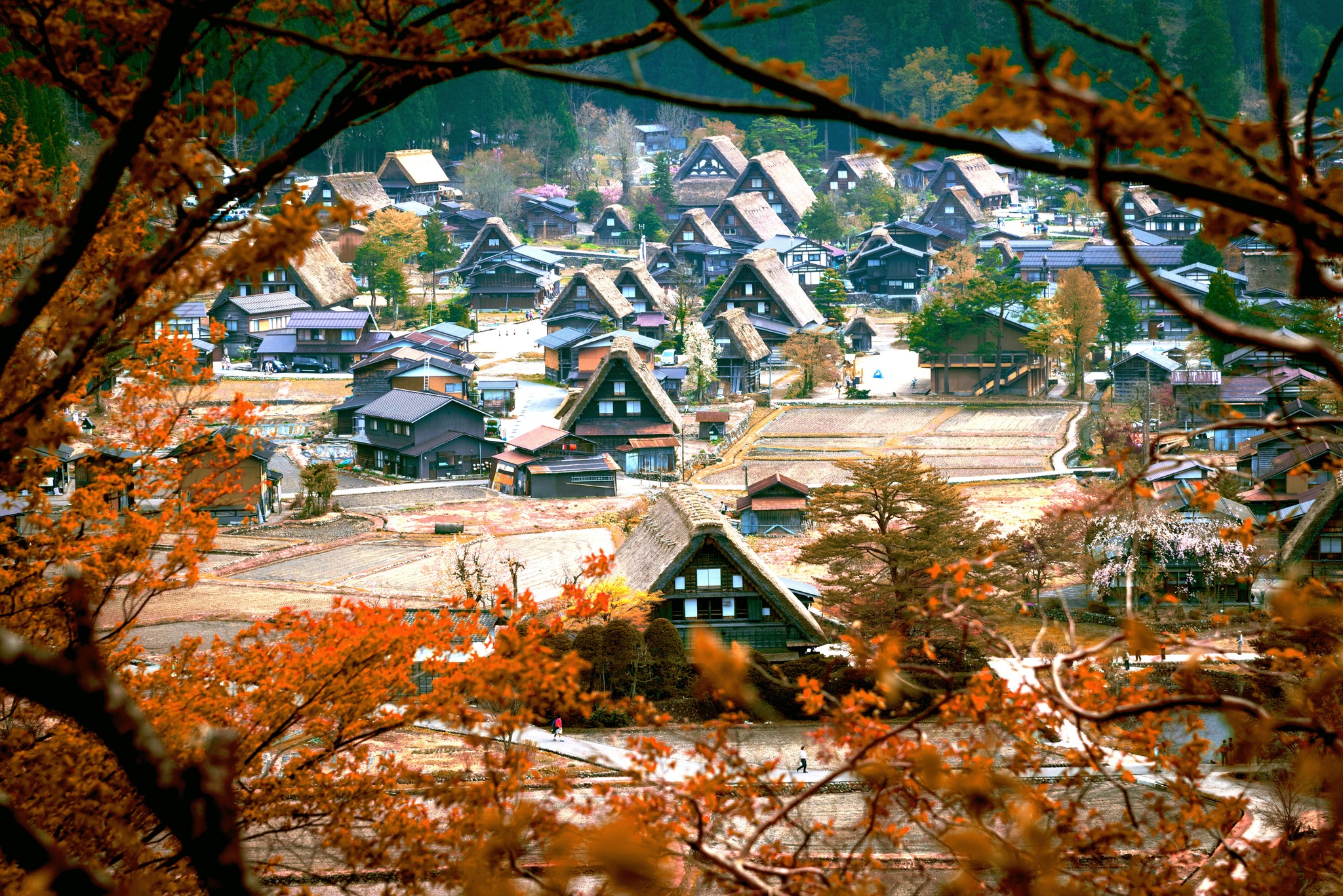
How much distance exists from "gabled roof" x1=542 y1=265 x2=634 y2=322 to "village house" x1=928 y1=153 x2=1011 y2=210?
21679 mm

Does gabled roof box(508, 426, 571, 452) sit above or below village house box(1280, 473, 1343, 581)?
above

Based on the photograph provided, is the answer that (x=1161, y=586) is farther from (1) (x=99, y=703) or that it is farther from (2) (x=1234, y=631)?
(1) (x=99, y=703)

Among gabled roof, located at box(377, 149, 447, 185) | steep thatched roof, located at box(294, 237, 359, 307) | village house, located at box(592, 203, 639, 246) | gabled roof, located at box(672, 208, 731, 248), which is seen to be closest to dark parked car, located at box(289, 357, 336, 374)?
steep thatched roof, located at box(294, 237, 359, 307)

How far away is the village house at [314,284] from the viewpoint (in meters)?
43.2

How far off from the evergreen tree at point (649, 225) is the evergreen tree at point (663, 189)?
2.91 meters

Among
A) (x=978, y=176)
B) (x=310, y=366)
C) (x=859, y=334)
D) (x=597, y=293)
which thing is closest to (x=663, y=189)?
(x=978, y=176)

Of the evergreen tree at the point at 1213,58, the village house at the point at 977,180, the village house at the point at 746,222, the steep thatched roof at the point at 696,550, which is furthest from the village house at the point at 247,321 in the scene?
the evergreen tree at the point at 1213,58

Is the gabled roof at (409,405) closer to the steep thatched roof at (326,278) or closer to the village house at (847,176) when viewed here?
the steep thatched roof at (326,278)

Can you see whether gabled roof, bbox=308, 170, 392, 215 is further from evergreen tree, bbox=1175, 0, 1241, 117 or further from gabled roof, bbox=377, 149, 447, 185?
evergreen tree, bbox=1175, 0, 1241, 117

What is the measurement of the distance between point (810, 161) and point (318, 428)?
38938mm

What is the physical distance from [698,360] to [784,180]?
81.5ft

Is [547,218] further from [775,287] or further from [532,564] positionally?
[532,564]

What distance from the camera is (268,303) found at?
42.4 meters

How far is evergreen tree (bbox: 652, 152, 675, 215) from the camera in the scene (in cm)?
5962
